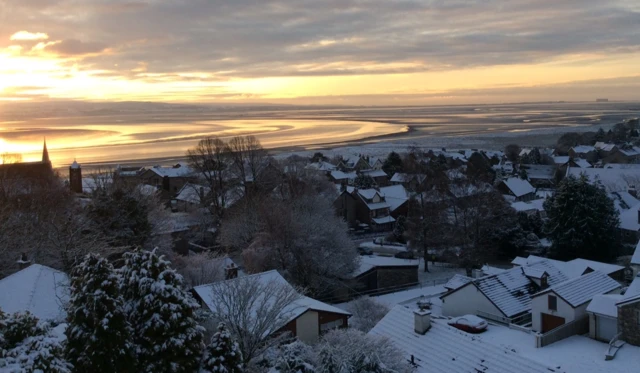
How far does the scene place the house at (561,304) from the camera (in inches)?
805

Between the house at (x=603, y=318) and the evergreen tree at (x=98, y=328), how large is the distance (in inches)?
591

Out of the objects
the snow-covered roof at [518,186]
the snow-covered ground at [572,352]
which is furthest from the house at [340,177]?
the snow-covered ground at [572,352]

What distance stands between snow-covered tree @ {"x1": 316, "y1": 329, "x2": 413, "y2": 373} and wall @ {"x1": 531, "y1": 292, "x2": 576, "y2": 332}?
317 inches

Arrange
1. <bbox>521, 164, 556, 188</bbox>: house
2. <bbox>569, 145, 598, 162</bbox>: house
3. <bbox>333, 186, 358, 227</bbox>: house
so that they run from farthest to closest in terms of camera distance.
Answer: <bbox>569, 145, 598, 162</bbox>: house
<bbox>521, 164, 556, 188</bbox>: house
<bbox>333, 186, 358, 227</bbox>: house

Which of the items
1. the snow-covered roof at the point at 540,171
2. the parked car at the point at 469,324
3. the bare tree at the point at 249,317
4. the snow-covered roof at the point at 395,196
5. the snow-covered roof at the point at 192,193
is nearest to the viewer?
the bare tree at the point at 249,317

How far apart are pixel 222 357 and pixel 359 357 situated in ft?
9.96

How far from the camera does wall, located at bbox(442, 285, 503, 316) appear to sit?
23852 mm

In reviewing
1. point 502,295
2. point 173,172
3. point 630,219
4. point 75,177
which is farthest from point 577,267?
point 173,172

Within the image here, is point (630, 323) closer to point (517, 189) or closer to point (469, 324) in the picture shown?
point (469, 324)

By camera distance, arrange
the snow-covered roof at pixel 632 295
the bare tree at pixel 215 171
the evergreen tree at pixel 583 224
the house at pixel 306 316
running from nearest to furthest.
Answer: the snow-covered roof at pixel 632 295, the house at pixel 306 316, the evergreen tree at pixel 583 224, the bare tree at pixel 215 171

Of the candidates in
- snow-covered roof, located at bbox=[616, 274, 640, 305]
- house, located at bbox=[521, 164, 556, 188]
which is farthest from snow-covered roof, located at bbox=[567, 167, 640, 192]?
snow-covered roof, located at bbox=[616, 274, 640, 305]

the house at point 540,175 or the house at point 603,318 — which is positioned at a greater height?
the house at point 603,318

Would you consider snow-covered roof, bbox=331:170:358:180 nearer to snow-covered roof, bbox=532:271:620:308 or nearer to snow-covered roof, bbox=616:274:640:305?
snow-covered roof, bbox=532:271:620:308

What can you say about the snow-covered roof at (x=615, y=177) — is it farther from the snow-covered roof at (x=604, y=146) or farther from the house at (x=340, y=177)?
the snow-covered roof at (x=604, y=146)
